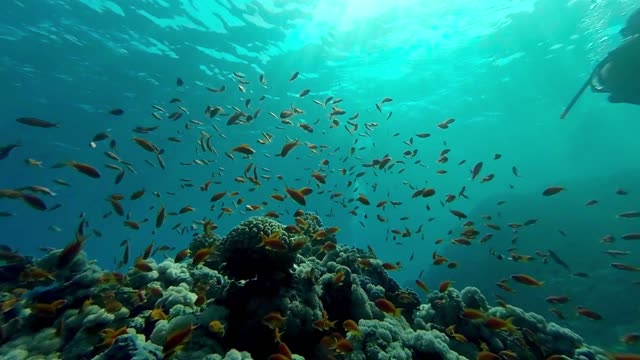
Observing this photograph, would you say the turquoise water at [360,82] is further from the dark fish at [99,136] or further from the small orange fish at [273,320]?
the small orange fish at [273,320]

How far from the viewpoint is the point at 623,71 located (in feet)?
54.1

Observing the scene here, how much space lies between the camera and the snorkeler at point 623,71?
1541cm

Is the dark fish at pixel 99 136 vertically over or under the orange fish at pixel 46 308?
over

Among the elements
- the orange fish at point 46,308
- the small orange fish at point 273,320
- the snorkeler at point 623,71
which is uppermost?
the snorkeler at point 623,71

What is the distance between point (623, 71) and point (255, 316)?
1986cm

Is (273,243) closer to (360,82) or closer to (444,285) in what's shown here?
(444,285)

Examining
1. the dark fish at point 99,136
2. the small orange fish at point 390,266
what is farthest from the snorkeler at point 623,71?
the dark fish at point 99,136

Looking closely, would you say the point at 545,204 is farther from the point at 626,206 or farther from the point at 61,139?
the point at 61,139

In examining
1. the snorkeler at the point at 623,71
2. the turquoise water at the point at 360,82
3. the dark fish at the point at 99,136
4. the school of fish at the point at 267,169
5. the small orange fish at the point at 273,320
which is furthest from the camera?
the turquoise water at the point at 360,82

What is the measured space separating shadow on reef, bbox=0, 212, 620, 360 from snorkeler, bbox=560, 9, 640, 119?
39.1 feet

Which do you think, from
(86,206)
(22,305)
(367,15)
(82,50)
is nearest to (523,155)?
(367,15)

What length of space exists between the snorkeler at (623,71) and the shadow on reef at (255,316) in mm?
11926

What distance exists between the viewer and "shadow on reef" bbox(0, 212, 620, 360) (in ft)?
18.0

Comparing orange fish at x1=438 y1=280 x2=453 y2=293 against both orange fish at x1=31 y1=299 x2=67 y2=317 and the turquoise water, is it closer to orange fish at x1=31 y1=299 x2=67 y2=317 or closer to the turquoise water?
the turquoise water
